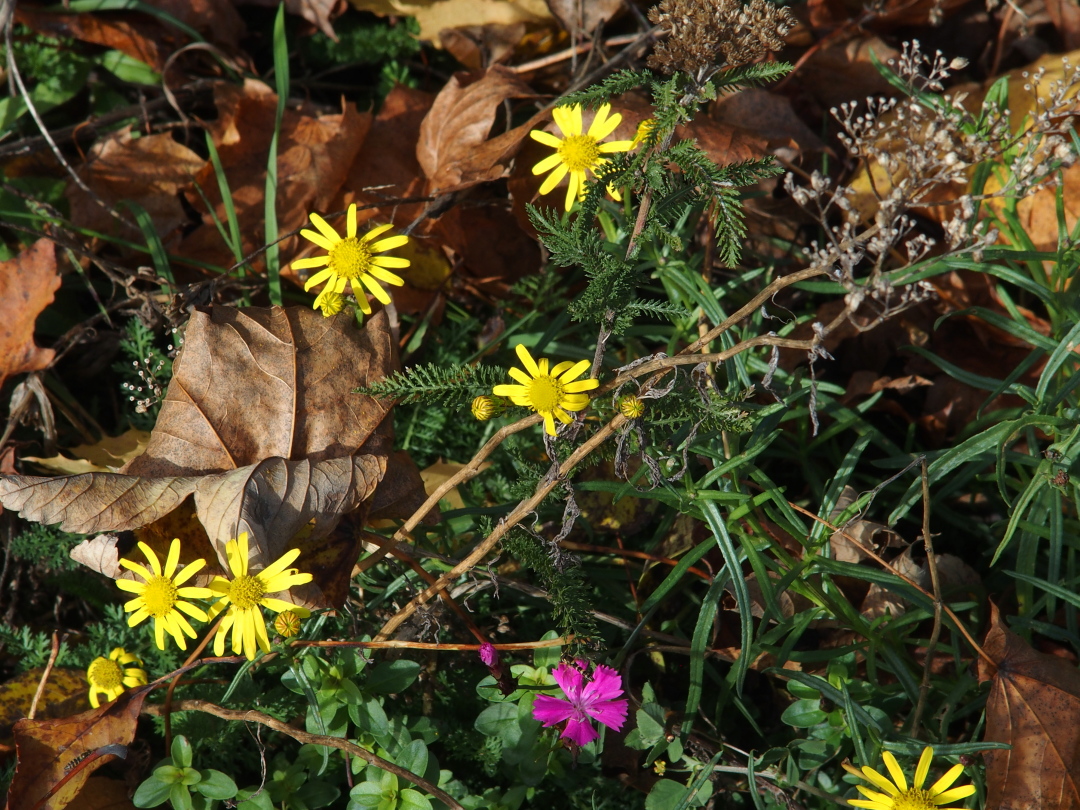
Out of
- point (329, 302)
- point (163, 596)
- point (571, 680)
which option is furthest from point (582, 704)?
point (329, 302)

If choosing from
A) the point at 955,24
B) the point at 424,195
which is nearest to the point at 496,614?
the point at 424,195

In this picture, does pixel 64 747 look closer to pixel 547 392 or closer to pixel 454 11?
pixel 547 392

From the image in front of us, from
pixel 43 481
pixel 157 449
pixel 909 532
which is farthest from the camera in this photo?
pixel 909 532

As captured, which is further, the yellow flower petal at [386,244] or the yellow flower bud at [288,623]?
the yellow flower petal at [386,244]

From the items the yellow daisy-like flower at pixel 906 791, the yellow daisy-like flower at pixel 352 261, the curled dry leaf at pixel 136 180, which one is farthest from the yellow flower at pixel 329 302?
the yellow daisy-like flower at pixel 906 791

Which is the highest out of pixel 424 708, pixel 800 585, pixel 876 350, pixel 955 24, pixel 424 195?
pixel 955 24

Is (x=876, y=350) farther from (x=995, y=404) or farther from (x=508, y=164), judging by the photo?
(x=508, y=164)

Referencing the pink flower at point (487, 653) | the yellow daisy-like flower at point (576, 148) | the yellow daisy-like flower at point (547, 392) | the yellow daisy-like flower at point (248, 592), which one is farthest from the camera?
the yellow daisy-like flower at point (576, 148)

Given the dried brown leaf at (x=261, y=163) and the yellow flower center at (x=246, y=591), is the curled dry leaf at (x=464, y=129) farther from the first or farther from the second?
the yellow flower center at (x=246, y=591)
